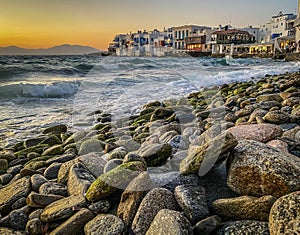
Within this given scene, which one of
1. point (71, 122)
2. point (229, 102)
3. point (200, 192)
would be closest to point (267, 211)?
point (200, 192)

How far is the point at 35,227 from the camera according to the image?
2.05 meters

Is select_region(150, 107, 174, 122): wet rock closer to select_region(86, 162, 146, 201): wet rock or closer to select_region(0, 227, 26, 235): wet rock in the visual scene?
select_region(86, 162, 146, 201): wet rock

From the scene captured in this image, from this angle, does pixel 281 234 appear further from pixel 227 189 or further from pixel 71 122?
pixel 71 122

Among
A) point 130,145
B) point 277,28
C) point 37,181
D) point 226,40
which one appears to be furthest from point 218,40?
point 37,181

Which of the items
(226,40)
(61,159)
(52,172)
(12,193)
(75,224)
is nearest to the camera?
(75,224)

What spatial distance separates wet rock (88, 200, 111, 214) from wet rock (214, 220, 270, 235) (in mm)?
841

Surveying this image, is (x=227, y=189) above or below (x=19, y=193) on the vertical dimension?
above

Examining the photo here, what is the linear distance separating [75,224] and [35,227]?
37 cm

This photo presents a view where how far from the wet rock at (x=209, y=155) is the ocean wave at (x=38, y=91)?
29.6ft

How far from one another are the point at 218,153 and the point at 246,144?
215 mm

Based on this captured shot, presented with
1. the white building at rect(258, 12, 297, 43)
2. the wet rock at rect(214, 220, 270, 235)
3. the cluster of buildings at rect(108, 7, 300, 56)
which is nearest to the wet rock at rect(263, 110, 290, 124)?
the wet rock at rect(214, 220, 270, 235)

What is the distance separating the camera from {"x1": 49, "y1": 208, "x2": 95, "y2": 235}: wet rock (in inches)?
74.8

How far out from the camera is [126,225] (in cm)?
185

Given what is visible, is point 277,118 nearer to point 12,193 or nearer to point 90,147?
point 90,147
